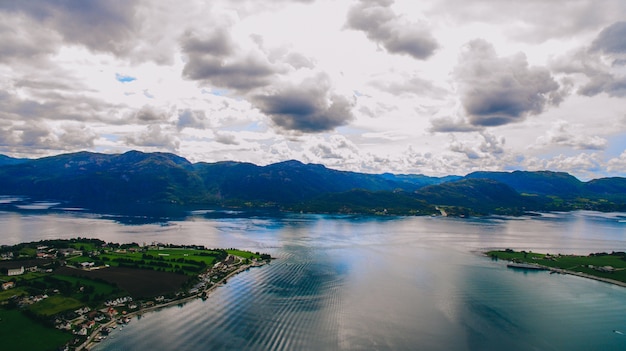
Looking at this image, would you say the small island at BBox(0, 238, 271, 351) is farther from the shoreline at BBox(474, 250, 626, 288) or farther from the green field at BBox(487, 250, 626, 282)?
the shoreline at BBox(474, 250, 626, 288)

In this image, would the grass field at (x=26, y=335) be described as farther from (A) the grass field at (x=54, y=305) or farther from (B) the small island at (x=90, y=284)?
(A) the grass field at (x=54, y=305)

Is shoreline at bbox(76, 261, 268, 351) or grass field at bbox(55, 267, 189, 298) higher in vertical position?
grass field at bbox(55, 267, 189, 298)

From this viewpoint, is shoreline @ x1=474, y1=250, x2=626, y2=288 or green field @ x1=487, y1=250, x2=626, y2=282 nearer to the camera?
shoreline @ x1=474, y1=250, x2=626, y2=288

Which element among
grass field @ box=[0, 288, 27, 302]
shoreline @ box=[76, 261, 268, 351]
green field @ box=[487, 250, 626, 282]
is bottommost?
shoreline @ box=[76, 261, 268, 351]

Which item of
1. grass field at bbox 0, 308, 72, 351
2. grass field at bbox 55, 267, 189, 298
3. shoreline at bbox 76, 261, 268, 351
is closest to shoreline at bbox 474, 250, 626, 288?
shoreline at bbox 76, 261, 268, 351

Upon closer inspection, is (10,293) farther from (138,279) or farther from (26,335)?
(138,279)

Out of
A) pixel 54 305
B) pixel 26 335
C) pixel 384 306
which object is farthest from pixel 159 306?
pixel 384 306
